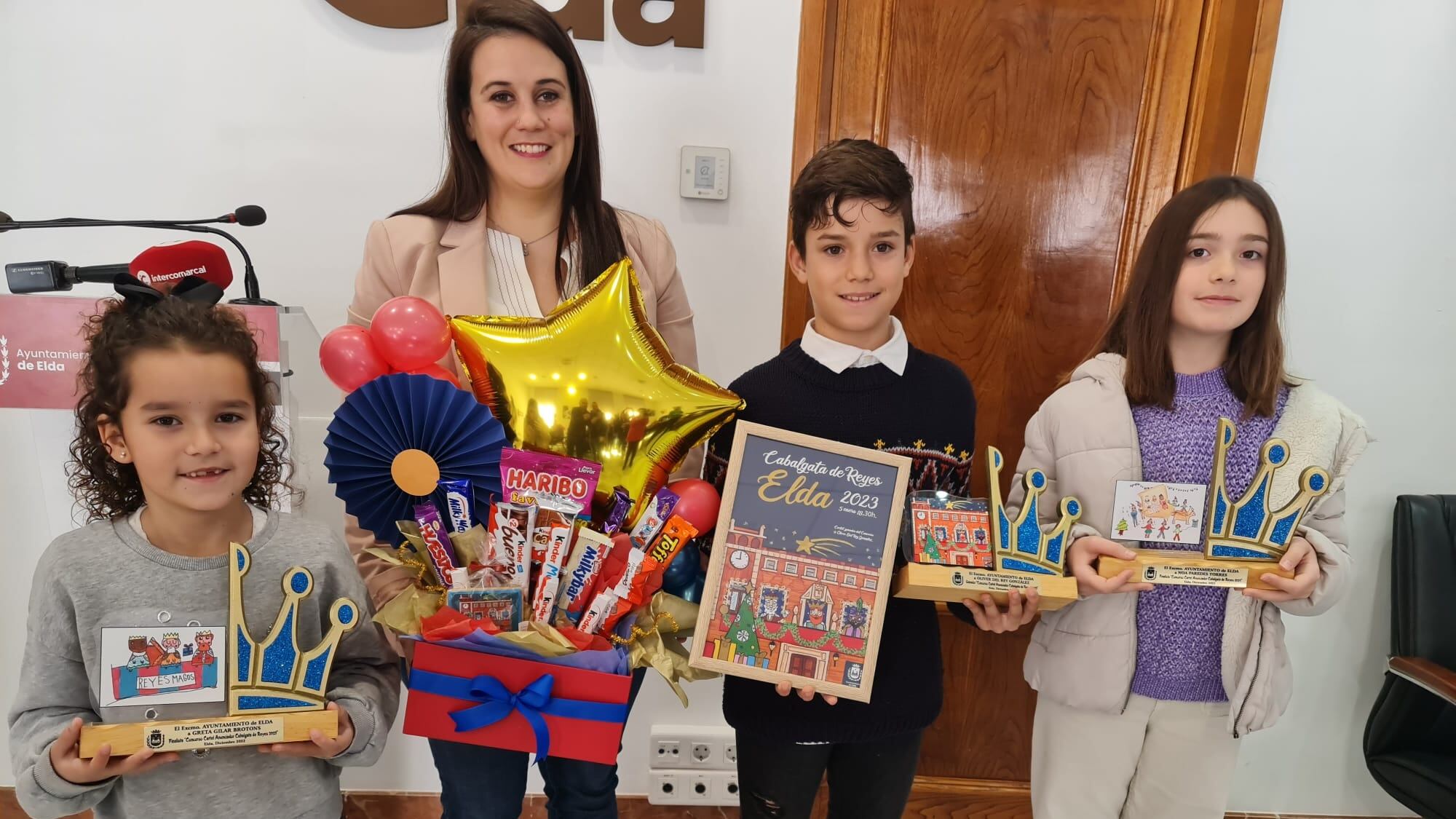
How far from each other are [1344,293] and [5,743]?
3.71 metres

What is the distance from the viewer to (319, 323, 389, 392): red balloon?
1.09 meters

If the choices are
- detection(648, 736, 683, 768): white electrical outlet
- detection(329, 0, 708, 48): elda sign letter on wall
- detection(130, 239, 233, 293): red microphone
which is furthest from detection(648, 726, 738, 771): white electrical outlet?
detection(329, 0, 708, 48): elda sign letter on wall

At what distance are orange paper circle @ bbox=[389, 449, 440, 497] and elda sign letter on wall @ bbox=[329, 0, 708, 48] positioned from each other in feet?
3.79

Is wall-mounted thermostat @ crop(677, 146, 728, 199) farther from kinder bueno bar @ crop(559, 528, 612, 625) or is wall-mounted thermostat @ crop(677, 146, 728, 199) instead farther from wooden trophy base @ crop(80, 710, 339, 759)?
wooden trophy base @ crop(80, 710, 339, 759)

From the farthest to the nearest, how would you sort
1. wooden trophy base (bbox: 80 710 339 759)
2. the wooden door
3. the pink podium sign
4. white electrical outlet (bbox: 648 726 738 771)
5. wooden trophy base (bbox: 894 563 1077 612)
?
white electrical outlet (bbox: 648 726 738 771) < the wooden door < the pink podium sign < wooden trophy base (bbox: 894 563 1077 612) < wooden trophy base (bbox: 80 710 339 759)

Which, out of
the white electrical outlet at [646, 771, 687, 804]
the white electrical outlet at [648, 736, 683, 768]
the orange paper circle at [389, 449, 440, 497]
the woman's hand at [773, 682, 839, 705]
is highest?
the orange paper circle at [389, 449, 440, 497]

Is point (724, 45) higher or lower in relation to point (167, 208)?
higher

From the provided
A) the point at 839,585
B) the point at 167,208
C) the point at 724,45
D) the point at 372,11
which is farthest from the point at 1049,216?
the point at 167,208

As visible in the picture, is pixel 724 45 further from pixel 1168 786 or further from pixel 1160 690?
pixel 1168 786

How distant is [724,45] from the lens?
178 cm

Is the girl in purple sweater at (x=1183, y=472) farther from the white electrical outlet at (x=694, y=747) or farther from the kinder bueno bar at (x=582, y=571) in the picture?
the white electrical outlet at (x=694, y=747)

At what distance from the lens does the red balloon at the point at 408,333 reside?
42.3 inches

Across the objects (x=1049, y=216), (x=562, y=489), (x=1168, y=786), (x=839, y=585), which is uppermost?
(x=1049, y=216)

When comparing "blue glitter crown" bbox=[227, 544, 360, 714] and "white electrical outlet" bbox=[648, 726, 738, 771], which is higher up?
"blue glitter crown" bbox=[227, 544, 360, 714]
